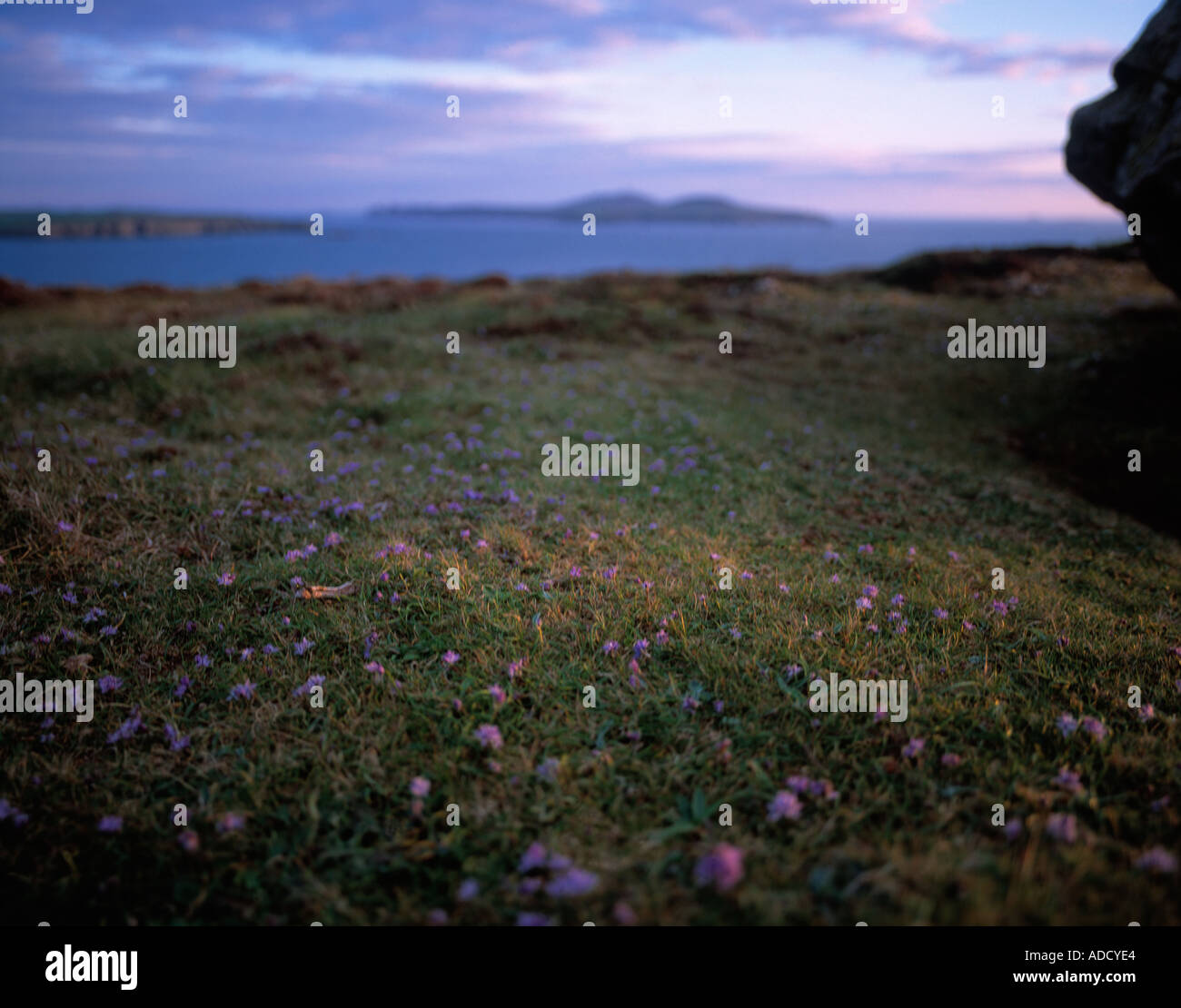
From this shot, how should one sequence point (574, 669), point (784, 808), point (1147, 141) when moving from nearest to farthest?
point (784, 808) → point (574, 669) → point (1147, 141)

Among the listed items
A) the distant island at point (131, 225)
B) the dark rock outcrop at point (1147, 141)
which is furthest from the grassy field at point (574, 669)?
the distant island at point (131, 225)

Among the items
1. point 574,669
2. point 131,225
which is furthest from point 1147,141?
point 131,225

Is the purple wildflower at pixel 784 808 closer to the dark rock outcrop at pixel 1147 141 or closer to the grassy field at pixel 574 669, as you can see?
the grassy field at pixel 574 669

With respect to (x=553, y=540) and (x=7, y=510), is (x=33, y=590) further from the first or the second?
(x=553, y=540)

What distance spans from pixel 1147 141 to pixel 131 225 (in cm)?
7123

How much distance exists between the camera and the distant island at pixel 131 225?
49500 millimetres

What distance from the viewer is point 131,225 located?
5703 cm

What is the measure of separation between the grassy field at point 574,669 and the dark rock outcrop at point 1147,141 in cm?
279

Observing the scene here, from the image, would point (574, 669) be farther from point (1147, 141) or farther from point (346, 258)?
point (346, 258)

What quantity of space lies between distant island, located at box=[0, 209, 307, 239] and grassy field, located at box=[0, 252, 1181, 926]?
4028 centimetres

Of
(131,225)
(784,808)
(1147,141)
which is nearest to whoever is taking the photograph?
(784,808)

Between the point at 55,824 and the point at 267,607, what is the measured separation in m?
1.76

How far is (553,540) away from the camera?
569cm
